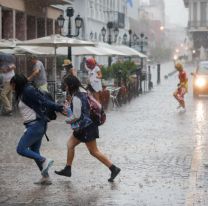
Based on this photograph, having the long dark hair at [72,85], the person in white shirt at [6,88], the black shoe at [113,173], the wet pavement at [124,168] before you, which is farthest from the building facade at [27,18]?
the black shoe at [113,173]

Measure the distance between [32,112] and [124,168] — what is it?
1.93 meters

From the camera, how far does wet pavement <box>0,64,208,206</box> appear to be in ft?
28.4

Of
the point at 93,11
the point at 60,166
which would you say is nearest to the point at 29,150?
the point at 60,166

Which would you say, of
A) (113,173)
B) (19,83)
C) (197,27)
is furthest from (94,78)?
(197,27)

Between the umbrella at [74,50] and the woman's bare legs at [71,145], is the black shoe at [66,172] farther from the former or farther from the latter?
the umbrella at [74,50]

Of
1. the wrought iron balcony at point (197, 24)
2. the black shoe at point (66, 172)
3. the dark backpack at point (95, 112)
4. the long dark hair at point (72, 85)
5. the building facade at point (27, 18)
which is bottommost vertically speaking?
the black shoe at point (66, 172)

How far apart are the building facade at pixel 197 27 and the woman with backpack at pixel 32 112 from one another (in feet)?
311

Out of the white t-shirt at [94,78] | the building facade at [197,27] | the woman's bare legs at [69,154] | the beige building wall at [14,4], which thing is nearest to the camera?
the woman's bare legs at [69,154]

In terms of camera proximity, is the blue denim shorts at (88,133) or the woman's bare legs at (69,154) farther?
the woman's bare legs at (69,154)

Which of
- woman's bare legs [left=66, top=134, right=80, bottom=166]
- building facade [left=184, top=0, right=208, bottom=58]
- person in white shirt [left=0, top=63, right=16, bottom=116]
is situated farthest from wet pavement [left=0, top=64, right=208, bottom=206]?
building facade [left=184, top=0, right=208, bottom=58]

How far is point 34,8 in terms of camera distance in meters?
37.5

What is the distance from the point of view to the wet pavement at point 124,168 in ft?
28.4

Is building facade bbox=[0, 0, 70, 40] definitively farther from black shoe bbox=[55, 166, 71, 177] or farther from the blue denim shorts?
the blue denim shorts

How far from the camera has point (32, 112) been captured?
963 centimetres
